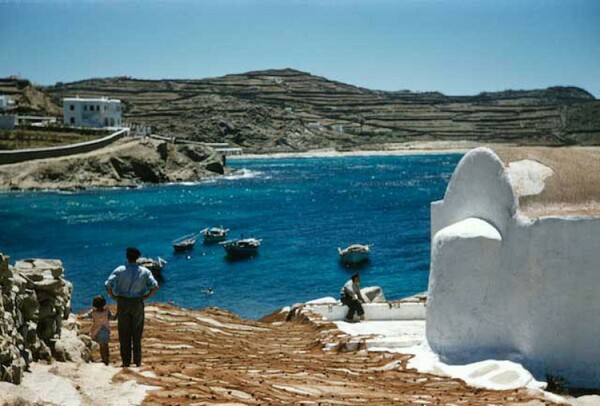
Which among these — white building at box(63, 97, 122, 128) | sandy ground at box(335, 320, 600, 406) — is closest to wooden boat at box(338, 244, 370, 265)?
sandy ground at box(335, 320, 600, 406)

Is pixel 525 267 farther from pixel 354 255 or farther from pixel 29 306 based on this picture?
pixel 354 255

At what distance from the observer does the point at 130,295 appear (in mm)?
12094

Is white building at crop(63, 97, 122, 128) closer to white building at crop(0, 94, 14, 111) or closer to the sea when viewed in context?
white building at crop(0, 94, 14, 111)

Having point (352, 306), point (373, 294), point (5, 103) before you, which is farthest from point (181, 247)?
point (5, 103)

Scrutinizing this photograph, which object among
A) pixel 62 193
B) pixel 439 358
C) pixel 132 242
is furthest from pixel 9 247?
pixel 439 358

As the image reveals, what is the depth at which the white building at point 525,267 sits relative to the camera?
1437 centimetres

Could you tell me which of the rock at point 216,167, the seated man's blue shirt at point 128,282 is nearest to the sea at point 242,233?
the rock at point 216,167

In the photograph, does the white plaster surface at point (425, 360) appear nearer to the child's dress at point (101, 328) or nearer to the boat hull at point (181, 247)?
the child's dress at point (101, 328)

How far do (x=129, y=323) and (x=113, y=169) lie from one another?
97312mm

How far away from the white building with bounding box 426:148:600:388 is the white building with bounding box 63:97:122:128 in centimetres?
12137

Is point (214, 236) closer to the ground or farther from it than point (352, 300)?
closer to the ground

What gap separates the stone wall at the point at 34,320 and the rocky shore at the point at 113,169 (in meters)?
90.0

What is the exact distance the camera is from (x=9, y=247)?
198 feet

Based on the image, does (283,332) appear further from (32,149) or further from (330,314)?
(32,149)
